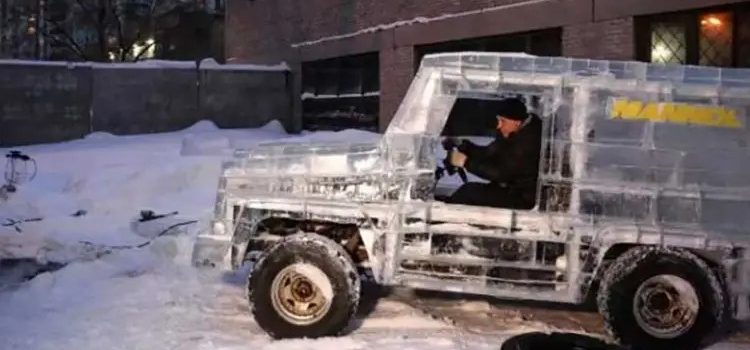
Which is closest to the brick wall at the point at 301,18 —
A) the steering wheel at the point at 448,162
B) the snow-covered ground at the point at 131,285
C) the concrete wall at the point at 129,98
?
the concrete wall at the point at 129,98

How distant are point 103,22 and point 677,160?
42.3 metres

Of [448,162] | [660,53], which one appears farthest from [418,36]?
[448,162]

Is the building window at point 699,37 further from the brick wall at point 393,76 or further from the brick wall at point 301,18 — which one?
the brick wall at point 393,76

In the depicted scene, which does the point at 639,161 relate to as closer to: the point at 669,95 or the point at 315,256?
the point at 669,95

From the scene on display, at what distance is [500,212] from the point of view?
7.33 m

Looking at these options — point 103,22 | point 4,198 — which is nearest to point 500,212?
point 4,198

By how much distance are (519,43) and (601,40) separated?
2.52 m

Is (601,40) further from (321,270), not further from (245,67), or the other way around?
(245,67)

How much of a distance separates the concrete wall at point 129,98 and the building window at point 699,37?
13513 millimetres

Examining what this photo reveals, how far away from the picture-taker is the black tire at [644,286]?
7.13 meters

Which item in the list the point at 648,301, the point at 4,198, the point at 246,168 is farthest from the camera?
the point at 4,198

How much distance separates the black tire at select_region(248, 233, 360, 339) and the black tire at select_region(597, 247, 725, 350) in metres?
1.89

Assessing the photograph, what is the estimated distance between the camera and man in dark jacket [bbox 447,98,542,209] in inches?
297

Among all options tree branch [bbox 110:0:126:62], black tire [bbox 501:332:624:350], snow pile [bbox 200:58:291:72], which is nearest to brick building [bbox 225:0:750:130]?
snow pile [bbox 200:58:291:72]
